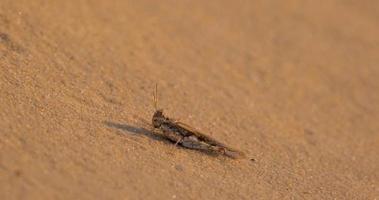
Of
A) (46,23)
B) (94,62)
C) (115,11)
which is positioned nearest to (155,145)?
(94,62)

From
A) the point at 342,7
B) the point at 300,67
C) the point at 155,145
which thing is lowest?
the point at 155,145

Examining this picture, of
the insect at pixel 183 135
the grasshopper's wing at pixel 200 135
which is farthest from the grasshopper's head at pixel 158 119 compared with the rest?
the grasshopper's wing at pixel 200 135

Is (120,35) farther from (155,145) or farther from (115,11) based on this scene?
(155,145)

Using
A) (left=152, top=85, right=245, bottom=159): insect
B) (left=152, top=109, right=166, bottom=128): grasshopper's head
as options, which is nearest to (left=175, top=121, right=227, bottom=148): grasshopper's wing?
(left=152, top=85, right=245, bottom=159): insect

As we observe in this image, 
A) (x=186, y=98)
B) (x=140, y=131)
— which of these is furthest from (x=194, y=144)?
(x=186, y=98)

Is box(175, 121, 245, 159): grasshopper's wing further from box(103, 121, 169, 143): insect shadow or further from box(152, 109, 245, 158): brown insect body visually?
box(103, 121, 169, 143): insect shadow

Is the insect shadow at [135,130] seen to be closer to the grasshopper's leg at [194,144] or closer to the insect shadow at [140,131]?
the insect shadow at [140,131]

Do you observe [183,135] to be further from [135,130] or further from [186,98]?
[186,98]

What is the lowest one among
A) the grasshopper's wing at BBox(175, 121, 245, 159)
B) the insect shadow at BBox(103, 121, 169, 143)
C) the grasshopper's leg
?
the insect shadow at BBox(103, 121, 169, 143)
